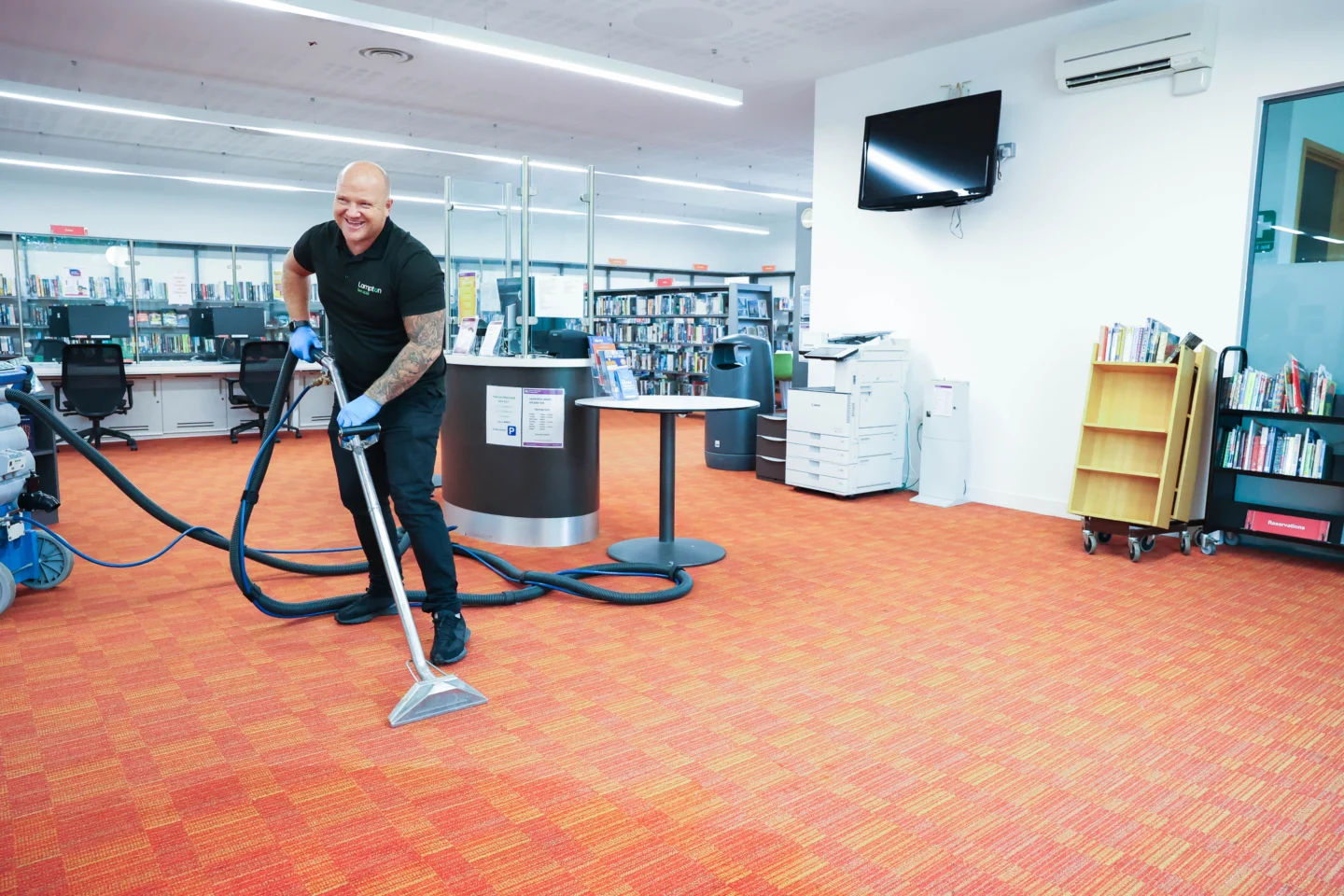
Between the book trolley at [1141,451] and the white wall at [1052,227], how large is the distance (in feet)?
1.64

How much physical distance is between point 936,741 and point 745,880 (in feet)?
2.86

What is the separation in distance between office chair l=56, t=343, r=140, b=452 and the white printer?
6.14m

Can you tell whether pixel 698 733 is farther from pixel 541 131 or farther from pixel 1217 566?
pixel 541 131

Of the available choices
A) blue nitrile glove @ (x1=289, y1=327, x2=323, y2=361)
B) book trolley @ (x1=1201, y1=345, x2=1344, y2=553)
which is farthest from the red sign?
blue nitrile glove @ (x1=289, y1=327, x2=323, y2=361)

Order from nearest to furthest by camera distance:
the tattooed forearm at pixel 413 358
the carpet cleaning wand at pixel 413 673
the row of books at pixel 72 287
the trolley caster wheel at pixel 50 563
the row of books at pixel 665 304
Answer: the carpet cleaning wand at pixel 413 673 < the tattooed forearm at pixel 413 358 < the trolley caster wheel at pixel 50 563 < the row of books at pixel 72 287 < the row of books at pixel 665 304

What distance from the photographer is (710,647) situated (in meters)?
3.09

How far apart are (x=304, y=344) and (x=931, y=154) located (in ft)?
15.2

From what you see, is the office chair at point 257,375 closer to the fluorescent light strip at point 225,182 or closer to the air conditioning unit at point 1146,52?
the fluorescent light strip at point 225,182

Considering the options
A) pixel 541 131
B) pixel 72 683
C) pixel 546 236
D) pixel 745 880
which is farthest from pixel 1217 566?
pixel 546 236

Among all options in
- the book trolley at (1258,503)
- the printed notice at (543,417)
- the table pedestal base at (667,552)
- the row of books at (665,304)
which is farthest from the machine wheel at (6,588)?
the row of books at (665,304)

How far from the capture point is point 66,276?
11805 millimetres

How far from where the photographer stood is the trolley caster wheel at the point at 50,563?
3584 mm

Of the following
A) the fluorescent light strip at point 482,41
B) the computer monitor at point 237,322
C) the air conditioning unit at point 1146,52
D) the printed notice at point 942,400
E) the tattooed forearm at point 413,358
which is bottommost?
the printed notice at point 942,400

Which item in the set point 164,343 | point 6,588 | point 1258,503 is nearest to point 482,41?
point 6,588
